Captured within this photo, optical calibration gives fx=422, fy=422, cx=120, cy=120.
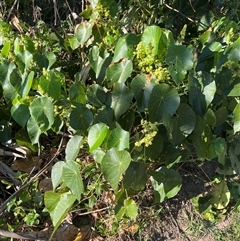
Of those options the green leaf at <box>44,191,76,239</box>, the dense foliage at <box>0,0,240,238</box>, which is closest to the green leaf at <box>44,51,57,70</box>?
the dense foliage at <box>0,0,240,238</box>

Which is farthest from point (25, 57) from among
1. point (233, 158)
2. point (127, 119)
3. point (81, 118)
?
point (233, 158)

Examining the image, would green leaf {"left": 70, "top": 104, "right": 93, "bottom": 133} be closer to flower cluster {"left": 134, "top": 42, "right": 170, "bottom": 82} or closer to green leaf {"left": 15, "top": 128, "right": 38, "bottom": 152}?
flower cluster {"left": 134, "top": 42, "right": 170, "bottom": 82}

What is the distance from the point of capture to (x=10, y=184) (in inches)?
65.9

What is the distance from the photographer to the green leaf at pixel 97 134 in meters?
1.24

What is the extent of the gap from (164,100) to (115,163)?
23 centimetres

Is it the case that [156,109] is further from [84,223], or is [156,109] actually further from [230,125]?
[84,223]

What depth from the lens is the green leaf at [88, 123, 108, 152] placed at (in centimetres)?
124

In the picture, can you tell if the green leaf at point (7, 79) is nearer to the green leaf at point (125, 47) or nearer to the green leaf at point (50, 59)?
the green leaf at point (50, 59)

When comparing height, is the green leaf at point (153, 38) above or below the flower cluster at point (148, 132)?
above

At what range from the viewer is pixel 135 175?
1360 millimetres

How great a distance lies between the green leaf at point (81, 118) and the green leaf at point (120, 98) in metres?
0.09

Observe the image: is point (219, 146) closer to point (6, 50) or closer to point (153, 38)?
point (153, 38)

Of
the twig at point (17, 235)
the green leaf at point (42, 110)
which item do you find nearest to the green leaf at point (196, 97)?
the green leaf at point (42, 110)

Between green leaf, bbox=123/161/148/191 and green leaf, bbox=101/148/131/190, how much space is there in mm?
116
